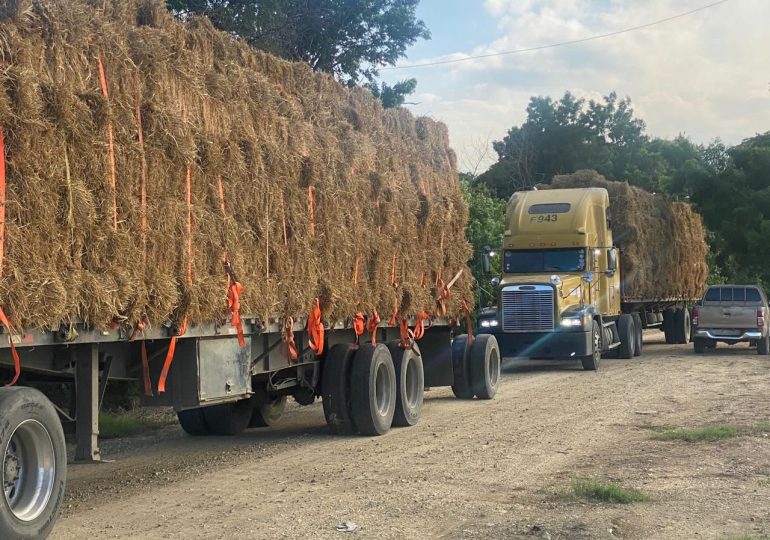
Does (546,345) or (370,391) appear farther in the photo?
(546,345)

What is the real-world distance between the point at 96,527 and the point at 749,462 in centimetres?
645

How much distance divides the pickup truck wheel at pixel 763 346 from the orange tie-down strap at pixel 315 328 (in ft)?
62.6

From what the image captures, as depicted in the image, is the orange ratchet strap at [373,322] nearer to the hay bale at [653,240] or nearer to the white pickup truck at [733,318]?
the hay bale at [653,240]

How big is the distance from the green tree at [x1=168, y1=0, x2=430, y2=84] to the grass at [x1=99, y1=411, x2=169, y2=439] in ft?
37.5

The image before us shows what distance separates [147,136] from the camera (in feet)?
27.3

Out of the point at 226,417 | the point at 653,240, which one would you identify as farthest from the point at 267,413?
the point at 653,240

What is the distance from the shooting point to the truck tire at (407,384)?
1381 cm

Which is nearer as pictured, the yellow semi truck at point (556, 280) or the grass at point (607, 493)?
the grass at point (607, 493)

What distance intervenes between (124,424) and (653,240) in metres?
21.1

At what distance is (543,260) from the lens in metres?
23.7

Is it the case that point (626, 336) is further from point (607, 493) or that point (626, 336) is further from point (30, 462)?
point (30, 462)

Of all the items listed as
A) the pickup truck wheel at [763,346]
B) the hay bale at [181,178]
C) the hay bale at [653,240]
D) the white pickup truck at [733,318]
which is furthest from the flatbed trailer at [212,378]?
the pickup truck wheel at [763,346]

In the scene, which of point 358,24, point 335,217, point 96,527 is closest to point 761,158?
point 358,24

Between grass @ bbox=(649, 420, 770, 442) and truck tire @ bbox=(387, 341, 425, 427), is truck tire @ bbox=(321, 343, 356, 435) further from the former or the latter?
grass @ bbox=(649, 420, 770, 442)
